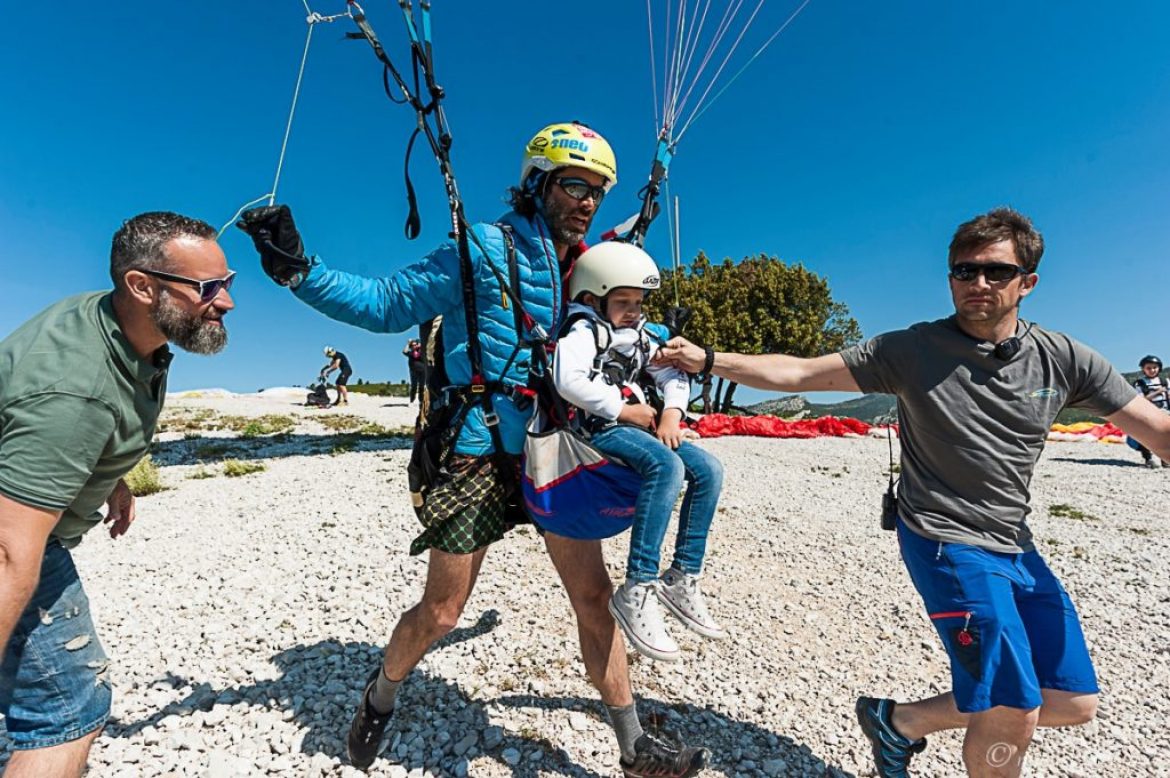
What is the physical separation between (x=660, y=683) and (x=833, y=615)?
208 centimetres

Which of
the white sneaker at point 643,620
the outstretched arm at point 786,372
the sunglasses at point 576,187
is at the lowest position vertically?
the white sneaker at point 643,620

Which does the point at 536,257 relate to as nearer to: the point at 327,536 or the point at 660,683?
the point at 660,683

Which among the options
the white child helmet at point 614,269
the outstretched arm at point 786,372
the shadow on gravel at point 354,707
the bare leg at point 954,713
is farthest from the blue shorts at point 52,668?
the bare leg at point 954,713

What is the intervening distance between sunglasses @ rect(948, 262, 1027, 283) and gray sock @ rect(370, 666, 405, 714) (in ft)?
11.7

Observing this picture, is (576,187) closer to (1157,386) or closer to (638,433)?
(638,433)

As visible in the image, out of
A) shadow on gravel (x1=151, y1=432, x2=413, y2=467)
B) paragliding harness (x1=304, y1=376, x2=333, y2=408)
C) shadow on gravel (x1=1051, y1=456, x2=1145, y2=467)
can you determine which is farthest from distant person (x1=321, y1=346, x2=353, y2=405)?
shadow on gravel (x1=1051, y1=456, x2=1145, y2=467)

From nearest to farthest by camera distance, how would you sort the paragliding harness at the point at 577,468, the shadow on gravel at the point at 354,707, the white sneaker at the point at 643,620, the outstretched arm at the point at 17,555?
the outstretched arm at the point at 17,555, the white sneaker at the point at 643,620, the paragliding harness at the point at 577,468, the shadow on gravel at the point at 354,707

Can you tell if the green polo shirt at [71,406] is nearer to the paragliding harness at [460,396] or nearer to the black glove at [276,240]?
the black glove at [276,240]

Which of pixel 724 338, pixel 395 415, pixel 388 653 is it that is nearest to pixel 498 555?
pixel 388 653

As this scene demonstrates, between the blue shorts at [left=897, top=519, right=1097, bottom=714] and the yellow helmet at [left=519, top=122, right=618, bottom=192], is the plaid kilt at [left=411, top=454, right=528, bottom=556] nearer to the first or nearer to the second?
the yellow helmet at [left=519, top=122, right=618, bottom=192]

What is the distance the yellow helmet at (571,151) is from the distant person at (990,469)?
98 cm

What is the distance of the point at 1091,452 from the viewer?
1772 centimetres

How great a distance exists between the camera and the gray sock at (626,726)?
3145 millimetres

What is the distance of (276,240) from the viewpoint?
98.7 inches
